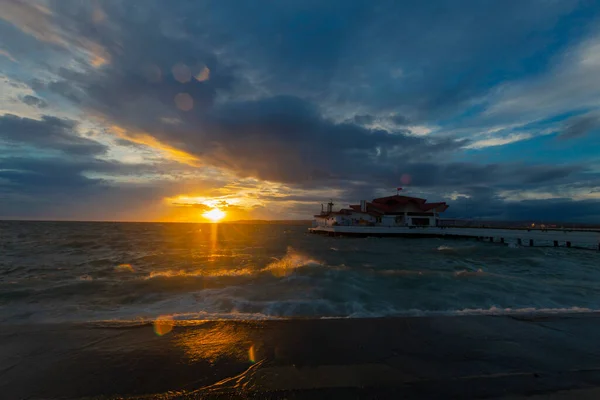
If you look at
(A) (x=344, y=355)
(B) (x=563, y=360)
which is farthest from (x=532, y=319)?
(A) (x=344, y=355)

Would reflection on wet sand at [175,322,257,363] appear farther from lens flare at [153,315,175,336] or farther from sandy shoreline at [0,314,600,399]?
lens flare at [153,315,175,336]

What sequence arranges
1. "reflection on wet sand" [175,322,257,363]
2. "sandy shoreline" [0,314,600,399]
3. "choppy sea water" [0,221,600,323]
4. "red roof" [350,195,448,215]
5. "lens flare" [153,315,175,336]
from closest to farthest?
"sandy shoreline" [0,314,600,399]
"reflection on wet sand" [175,322,257,363]
"lens flare" [153,315,175,336]
"choppy sea water" [0,221,600,323]
"red roof" [350,195,448,215]

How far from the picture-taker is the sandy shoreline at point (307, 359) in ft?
14.1

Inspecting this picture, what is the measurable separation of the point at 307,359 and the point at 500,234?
54462mm

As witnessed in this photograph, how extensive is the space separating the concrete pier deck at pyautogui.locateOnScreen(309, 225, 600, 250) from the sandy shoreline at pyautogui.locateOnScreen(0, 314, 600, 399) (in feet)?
148

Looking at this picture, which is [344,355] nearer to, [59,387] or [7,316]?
[59,387]

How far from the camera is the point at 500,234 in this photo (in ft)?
158

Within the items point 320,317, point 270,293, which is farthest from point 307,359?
point 270,293

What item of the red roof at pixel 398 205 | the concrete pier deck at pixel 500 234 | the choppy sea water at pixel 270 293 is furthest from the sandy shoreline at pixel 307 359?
the red roof at pixel 398 205

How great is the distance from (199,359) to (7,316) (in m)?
7.74

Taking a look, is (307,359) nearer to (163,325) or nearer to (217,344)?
(217,344)

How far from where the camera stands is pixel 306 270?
16.9m

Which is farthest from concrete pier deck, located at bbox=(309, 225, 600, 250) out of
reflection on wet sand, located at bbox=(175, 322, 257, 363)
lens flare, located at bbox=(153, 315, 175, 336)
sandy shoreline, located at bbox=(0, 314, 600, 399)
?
lens flare, located at bbox=(153, 315, 175, 336)

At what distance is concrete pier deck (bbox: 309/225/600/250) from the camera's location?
132 ft
